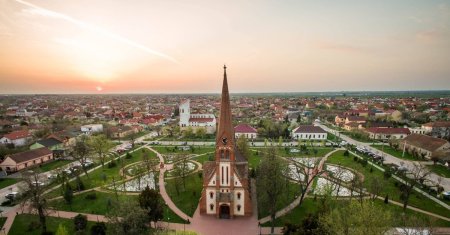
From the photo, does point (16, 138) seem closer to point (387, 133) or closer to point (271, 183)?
point (271, 183)

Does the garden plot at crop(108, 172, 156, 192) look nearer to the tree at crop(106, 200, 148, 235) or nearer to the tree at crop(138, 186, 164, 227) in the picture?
the tree at crop(138, 186, 164, 227)

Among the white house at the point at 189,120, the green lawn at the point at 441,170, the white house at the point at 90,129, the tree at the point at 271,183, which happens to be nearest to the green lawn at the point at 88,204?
the tree at the point at 271,183

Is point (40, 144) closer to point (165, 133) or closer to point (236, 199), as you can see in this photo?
point (165, 133)

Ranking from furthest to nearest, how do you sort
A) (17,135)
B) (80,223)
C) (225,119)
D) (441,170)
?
(17,135) → (441,170) → (225,119) → (80,223)

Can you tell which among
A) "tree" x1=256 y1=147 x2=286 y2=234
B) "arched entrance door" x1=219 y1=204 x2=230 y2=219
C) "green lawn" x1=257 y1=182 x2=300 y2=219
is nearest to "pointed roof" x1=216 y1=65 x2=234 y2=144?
"tree" x1=256 y1=147 x2=286 y2=234

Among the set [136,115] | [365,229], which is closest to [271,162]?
[365,229]

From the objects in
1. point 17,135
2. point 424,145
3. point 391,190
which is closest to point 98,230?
point 391,190

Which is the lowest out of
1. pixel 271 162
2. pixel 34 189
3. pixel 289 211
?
pixel 289 211
